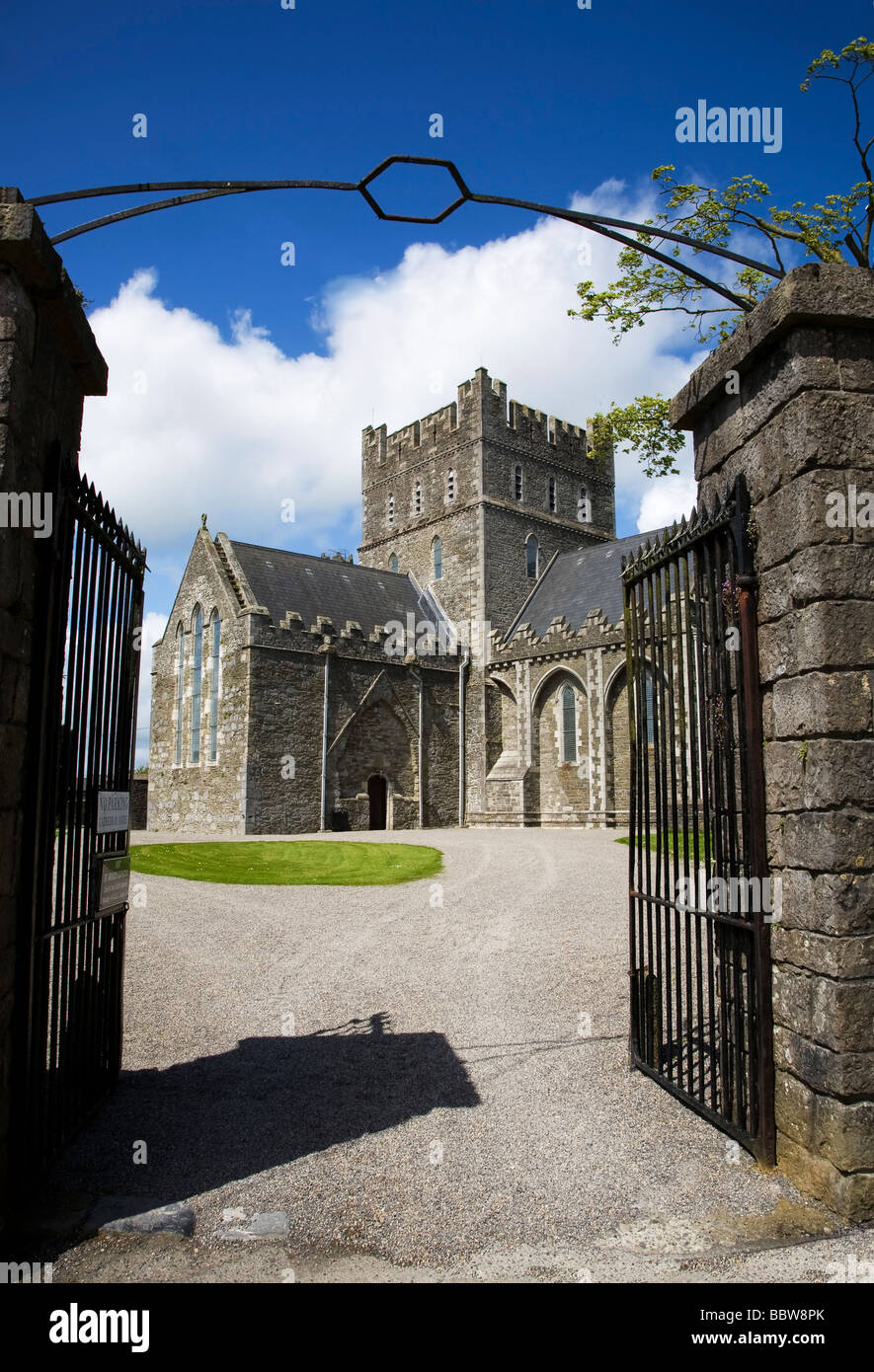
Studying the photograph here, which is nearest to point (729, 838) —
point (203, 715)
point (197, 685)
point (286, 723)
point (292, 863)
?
point (292, 863)

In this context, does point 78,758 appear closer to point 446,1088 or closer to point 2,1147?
point 2,1147

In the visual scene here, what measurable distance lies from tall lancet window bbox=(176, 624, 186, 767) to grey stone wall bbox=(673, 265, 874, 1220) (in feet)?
88.2

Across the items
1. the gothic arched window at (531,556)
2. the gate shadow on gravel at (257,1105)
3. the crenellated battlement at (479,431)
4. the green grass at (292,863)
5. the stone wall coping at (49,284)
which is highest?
the crenellated battlement at (479,431)

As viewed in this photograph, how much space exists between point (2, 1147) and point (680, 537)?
450 cm

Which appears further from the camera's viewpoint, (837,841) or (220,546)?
(220,546)

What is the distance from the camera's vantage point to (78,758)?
14.8 ft

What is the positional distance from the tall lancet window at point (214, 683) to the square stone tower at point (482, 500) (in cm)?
1064

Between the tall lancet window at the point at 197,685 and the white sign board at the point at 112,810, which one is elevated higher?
the tall lancet window at the point at 197,685

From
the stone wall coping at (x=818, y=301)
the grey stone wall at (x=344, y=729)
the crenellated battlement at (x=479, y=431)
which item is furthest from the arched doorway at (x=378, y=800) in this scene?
the stone wall coping at (x=818, y=301)

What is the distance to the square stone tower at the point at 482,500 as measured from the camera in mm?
36219

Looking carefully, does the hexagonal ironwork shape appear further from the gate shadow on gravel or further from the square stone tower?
the square stone tower

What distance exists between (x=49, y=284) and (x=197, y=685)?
25.7m

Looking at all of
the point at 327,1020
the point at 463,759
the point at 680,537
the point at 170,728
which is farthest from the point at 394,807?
the point at 680,537

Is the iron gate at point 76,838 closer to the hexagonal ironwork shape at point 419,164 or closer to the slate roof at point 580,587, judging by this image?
the hexagonal ironwork shape at point 419,164
